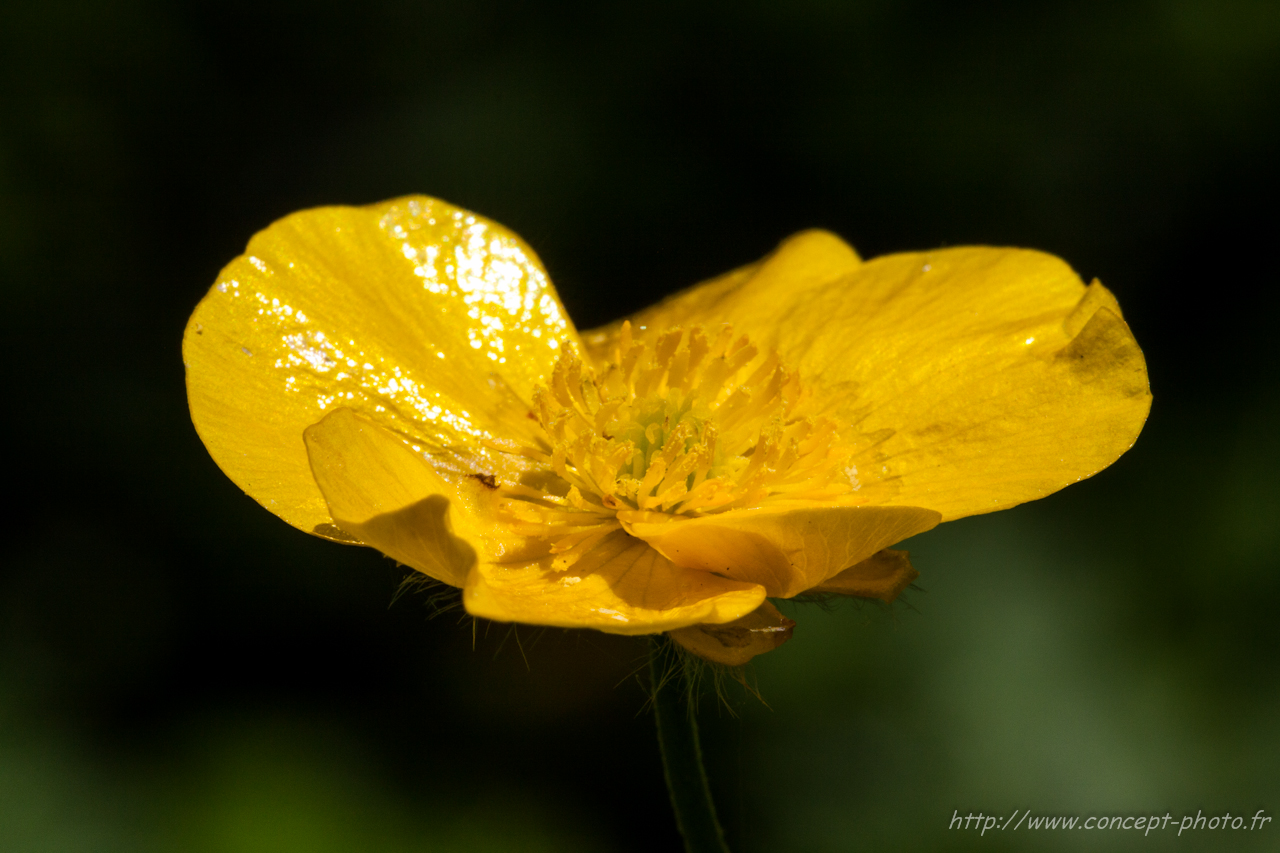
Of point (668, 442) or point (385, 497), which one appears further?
point (668, 442)

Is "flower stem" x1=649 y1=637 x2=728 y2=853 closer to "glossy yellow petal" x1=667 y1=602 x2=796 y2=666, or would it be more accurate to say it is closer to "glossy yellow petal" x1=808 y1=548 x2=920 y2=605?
"glossy yellow petal" x1=667 y1=602 x2=796 y2=666

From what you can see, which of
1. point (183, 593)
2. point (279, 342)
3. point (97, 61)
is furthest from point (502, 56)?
point (279, 342)

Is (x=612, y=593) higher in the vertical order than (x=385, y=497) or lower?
A: lower

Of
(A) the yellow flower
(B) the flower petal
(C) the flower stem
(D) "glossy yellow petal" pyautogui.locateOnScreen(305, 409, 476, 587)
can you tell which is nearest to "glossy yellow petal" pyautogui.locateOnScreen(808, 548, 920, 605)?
(A) the yellow flower

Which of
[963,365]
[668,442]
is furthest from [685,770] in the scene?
[963,365]

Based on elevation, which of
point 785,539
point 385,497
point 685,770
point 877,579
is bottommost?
point 685,770

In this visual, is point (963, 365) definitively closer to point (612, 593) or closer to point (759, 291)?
point (759, 291)

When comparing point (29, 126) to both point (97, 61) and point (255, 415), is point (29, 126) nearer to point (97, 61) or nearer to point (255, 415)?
point (97, 61)
